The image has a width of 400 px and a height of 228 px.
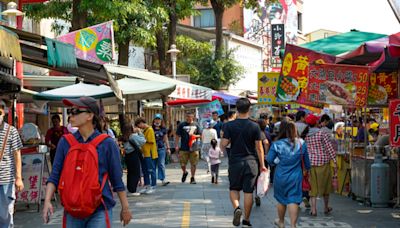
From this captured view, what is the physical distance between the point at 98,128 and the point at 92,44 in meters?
11.0

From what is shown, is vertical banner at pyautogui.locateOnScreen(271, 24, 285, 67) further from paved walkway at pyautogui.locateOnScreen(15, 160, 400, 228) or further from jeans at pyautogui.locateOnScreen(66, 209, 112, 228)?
→ jeans at pyautogui.locateOnScreen(66, 209, 112, 228)

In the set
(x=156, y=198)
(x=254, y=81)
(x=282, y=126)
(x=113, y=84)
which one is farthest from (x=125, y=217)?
(x=254, y=81)

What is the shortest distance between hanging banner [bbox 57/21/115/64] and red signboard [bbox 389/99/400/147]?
24.6 feet

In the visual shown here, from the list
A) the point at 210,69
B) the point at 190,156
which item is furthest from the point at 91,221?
the point at 210,69

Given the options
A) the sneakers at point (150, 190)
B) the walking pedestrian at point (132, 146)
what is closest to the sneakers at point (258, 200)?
the walking pedestrian at point (132, 146)

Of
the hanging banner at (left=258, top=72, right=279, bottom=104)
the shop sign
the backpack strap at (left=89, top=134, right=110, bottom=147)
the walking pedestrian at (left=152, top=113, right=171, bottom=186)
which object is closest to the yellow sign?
the hanging banner at (left=258, top=72, right=279, bottom=104)

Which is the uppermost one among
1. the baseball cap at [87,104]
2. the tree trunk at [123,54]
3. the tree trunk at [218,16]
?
the tree trunk at [218,16]

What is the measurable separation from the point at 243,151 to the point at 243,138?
0.64ft

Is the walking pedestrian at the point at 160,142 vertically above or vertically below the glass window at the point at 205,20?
below

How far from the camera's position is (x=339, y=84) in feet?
42.8

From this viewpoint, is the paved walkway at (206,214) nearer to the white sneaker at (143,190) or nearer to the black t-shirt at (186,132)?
the white sneaker at (143,190)

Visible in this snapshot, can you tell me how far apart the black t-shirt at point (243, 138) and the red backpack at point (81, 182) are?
16.3 feet

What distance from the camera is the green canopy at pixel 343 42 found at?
46.9ft

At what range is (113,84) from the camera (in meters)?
11.7
